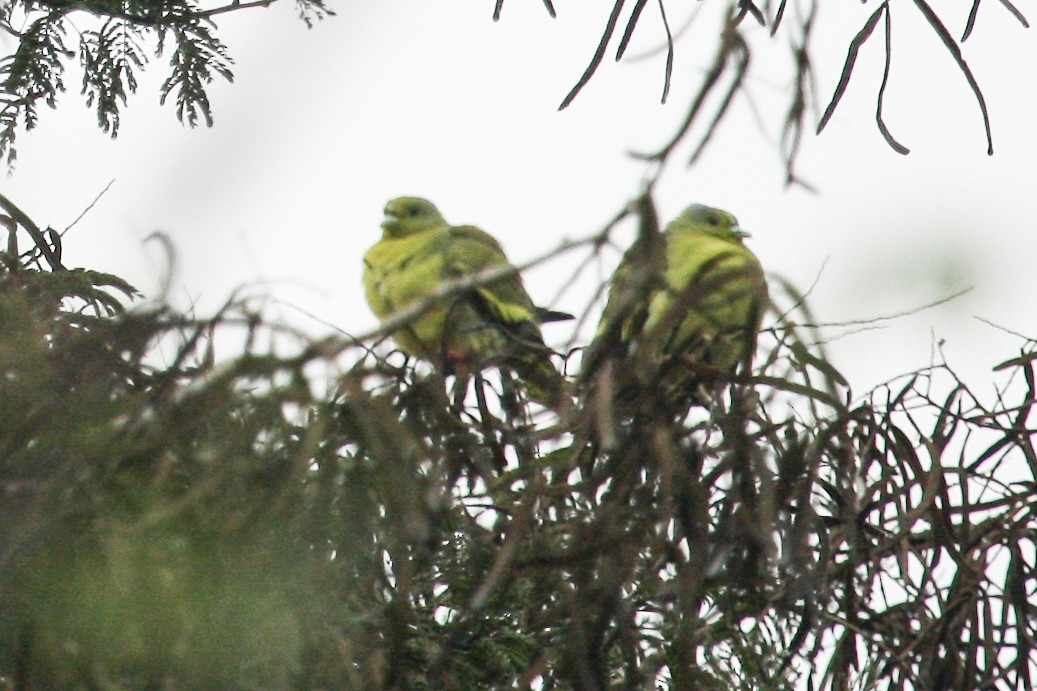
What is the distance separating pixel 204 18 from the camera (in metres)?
3.48

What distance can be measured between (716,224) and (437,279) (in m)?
0.96

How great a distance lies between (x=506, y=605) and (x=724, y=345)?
0.55 metres

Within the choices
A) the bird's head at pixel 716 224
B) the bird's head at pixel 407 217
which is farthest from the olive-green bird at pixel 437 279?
the bird's head at pixel 716 224

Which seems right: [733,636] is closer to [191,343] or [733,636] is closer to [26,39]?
[191,343]

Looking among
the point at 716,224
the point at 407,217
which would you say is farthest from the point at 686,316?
the point at 407,217

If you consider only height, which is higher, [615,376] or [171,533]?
[615,376]

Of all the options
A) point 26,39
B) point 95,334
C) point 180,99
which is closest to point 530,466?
point 95,334

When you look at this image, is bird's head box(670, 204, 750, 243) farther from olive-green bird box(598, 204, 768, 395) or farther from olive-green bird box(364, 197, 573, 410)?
olive-green bird box(598, 204, 768, 395)

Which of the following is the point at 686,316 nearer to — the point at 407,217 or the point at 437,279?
the point at 437,279

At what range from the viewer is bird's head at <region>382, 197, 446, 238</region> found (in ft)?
16.3

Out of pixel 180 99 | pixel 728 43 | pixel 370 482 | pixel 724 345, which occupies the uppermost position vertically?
pixel 180 99

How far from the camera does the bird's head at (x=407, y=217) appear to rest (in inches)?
196

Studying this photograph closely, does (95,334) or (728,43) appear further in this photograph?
(95,334)

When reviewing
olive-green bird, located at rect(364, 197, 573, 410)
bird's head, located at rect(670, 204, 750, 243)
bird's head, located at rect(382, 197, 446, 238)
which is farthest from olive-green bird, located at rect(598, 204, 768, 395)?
bird's head, located at rect(382, 197, 446, 238)
